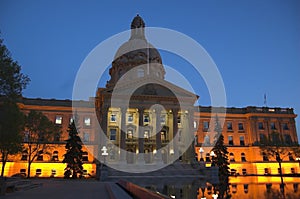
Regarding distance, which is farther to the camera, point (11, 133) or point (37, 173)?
point (37, 173)

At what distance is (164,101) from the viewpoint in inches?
1711

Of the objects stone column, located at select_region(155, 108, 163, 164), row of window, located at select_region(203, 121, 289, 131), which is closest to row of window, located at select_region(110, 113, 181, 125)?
stone column, located at select_region(155, 108, 163, 164)

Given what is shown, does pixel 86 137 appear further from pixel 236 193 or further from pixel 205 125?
pixel 236 193

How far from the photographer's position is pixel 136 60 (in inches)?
2238

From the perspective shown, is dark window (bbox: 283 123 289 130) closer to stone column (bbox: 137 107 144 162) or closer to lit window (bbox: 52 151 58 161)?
stone column (bbox: 137 107 144 162)

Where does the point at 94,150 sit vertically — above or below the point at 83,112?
below

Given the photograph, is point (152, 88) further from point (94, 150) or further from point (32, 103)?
point (32, 103)

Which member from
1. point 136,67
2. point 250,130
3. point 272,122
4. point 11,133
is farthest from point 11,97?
point 272,122

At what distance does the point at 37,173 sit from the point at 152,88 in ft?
84.1

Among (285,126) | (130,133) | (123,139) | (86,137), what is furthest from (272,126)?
(86,137)

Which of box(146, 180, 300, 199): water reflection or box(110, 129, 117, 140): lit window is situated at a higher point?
box(110, 129, 117, 140): lit window

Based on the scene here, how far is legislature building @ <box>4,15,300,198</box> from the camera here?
41469 mm

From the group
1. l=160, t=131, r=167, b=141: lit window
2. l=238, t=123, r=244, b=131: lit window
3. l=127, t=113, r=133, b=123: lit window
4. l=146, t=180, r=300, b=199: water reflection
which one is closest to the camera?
l=146, t=180, r=300, b=199: water reflection

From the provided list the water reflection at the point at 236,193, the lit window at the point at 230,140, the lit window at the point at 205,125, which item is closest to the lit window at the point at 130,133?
the lit window at the point at 205,125
